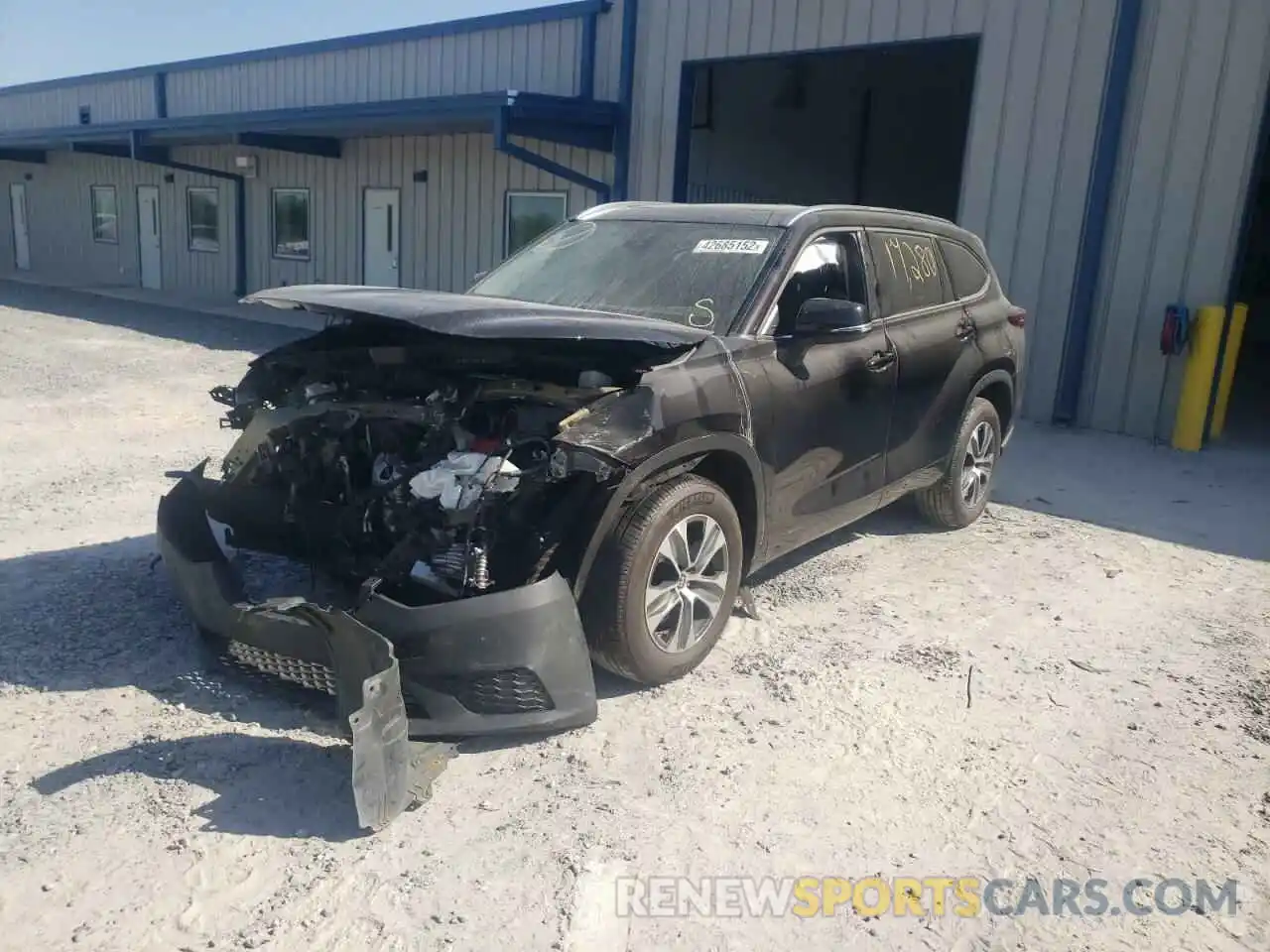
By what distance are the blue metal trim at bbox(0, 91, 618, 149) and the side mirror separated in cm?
924

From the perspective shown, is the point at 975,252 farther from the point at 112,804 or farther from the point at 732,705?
the point at 112,804

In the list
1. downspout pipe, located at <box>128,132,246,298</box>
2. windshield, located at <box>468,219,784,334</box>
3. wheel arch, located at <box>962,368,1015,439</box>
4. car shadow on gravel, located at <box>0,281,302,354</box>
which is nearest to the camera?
windshield, located at <box>468,219,784,334</box>

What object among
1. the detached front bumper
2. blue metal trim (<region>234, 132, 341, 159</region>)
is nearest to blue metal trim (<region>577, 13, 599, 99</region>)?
blue metal trim (<region>234, 132, 341, 159</region>)

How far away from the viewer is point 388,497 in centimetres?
358

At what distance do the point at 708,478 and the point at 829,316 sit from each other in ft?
2.76

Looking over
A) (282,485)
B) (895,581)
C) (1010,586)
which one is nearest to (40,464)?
(282,485)

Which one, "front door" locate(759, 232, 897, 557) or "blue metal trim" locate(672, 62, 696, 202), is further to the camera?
"blue metal trim" locate(672, 62, 696, 202)

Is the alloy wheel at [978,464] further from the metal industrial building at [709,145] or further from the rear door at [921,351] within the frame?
the metal industrial building at [709,145]

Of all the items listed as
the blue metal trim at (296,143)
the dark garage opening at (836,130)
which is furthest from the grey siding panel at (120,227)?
the dark garage opening at (836,130)

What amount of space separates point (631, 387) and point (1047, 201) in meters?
7.50

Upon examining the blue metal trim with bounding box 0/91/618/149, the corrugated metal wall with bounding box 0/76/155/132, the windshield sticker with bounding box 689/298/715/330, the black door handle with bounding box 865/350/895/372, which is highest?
the corrugated metal wall with bounding box 0/76/155/132

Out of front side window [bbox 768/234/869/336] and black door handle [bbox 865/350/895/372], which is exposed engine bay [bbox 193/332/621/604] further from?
black door handle [bbox 865/350/895/372]

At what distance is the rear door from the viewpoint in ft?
16.8

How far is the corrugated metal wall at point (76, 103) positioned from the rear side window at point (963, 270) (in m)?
21.6
